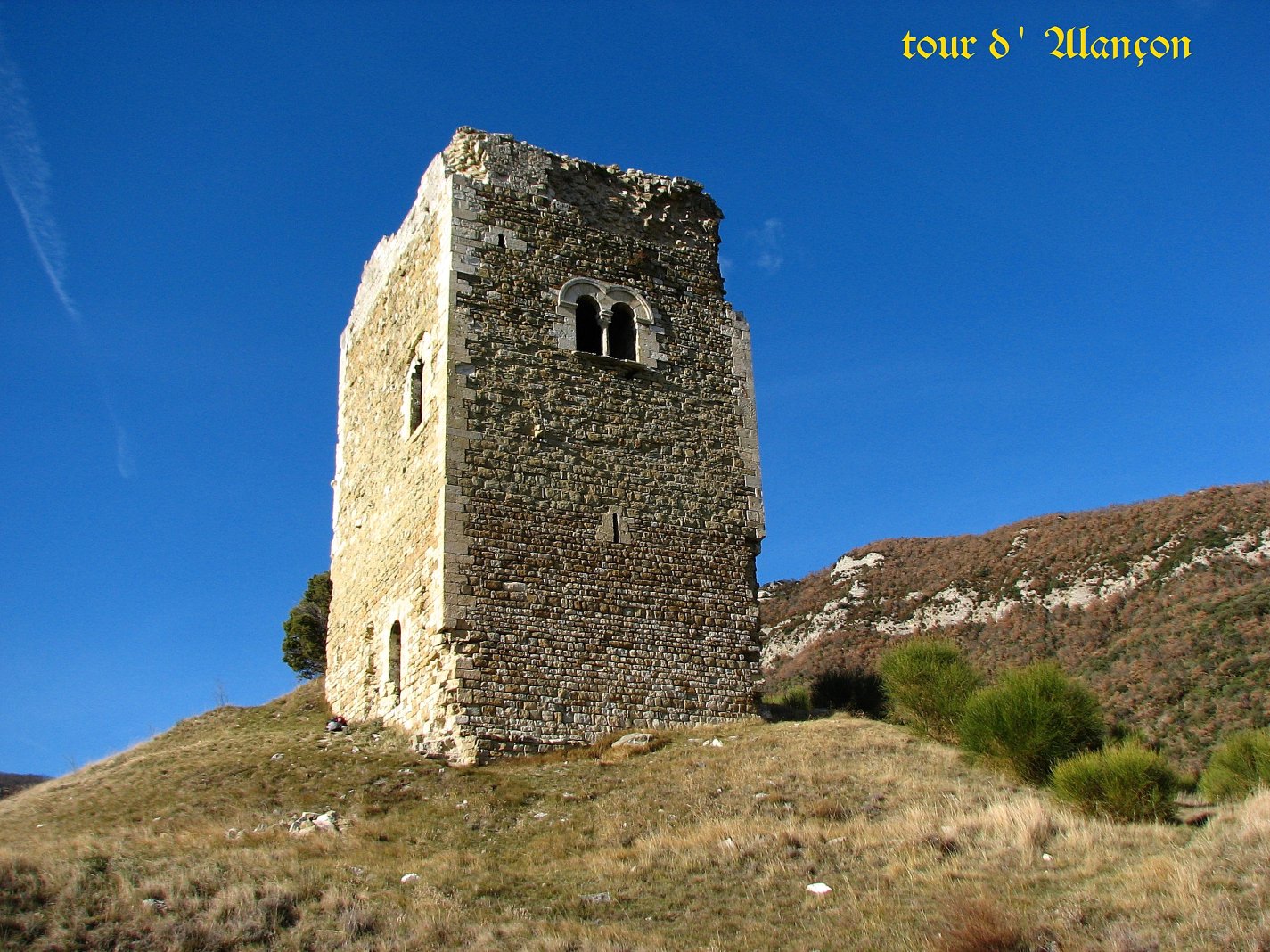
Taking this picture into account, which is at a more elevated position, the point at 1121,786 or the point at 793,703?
the point at 793,703

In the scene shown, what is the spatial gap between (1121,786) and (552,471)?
25.3 feet

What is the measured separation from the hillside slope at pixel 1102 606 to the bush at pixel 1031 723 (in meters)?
7.57

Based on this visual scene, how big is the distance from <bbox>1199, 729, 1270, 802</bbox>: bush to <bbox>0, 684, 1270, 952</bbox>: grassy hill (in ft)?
6.27

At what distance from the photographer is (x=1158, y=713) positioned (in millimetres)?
22484

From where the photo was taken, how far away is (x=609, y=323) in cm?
1666

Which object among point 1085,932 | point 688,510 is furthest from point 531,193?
point 1085,932

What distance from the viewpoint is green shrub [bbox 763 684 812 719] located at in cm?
1662

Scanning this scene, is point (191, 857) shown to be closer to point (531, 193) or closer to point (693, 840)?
point (693, 840)

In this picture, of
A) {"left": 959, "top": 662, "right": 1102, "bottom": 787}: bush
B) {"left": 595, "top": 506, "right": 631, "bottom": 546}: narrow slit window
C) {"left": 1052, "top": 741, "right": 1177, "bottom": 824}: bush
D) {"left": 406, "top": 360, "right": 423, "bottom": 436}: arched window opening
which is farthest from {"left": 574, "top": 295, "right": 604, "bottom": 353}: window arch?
{"left": 1052, "top": 741, "right": 1177, "bottom": 824}: bush

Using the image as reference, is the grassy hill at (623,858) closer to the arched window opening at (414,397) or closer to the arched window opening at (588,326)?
the arched window opening at (414,397)

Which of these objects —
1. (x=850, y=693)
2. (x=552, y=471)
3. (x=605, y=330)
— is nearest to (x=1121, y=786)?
(x=850, y=693)

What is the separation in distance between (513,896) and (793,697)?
1044cm

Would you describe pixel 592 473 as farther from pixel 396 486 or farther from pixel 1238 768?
pixel 1238 768

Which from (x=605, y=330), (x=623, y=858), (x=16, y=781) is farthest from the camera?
(x=16, y=781)
